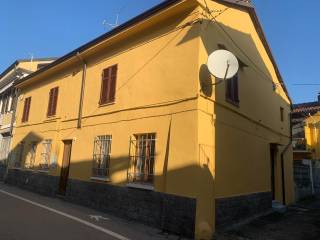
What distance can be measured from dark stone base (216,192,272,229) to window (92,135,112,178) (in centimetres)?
421

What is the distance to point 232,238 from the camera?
8.45 meters

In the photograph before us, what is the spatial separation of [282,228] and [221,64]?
5.44 meters

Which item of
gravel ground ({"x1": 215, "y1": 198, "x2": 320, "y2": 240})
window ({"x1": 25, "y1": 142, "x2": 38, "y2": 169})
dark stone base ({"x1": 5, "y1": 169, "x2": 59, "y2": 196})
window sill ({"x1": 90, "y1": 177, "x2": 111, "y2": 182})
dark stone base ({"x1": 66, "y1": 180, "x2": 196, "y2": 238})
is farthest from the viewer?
window ({"x1": 25, "y1": 142, "x2": 38, "y2": 169})

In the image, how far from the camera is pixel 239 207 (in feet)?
33.5

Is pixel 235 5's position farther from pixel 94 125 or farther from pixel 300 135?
pixel 300 135

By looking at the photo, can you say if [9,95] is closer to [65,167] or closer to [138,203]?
[65,167]

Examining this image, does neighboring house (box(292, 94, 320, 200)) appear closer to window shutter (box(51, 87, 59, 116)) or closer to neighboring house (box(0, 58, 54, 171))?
window shutter (box(51, 87, 59, 116))

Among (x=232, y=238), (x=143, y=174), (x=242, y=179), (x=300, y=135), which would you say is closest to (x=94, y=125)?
(x=143, y=174)

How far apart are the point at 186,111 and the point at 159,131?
3.72 feet

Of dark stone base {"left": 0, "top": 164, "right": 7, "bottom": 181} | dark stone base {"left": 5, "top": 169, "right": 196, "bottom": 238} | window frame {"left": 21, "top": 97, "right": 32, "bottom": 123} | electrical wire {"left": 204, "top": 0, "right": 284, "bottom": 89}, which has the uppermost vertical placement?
electrical wire {"left": 204, "top": 0, "right": 284, "bottom": 89}

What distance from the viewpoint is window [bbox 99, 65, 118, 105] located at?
12062 millimetres

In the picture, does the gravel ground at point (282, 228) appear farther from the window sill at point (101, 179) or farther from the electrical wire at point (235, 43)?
the electrical wire at point (235, 43)

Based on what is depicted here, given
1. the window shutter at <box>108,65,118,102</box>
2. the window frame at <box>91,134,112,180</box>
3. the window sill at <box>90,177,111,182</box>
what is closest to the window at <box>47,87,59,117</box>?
the window frame at <box>91,134,112,180</box>

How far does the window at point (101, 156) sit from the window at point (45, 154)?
168 inches
